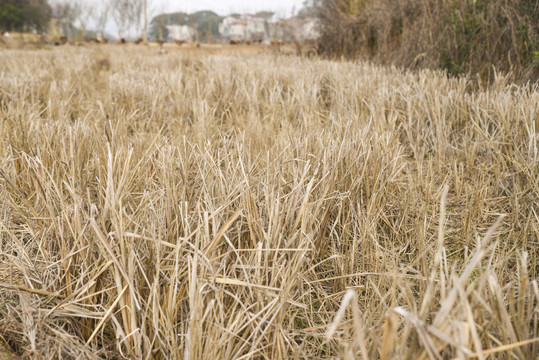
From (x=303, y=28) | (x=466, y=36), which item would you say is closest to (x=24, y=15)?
(x=303, y=28)

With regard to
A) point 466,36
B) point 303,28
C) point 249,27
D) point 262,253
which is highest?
point 249,27

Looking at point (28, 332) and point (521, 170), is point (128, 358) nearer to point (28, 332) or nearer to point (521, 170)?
point (28, 332)

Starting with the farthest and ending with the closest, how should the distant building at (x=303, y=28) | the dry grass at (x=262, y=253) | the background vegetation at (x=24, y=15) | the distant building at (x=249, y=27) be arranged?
1. the background vegetation at (x=24, y=15)
2. the distant building at (x=249, y=27)
3. the distant building at (x=303, y=28)
4. the dry grass at (x=262, y=253)

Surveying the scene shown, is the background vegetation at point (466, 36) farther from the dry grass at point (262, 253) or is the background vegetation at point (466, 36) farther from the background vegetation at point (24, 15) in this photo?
the background vegetation at point (24, 15)

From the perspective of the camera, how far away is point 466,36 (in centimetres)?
395

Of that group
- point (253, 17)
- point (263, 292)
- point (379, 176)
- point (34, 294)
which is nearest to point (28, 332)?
point (34, 294)

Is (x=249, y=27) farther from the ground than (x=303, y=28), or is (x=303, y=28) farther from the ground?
(x=249, y=27)

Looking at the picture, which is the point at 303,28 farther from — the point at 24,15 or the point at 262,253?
the point at 24,15

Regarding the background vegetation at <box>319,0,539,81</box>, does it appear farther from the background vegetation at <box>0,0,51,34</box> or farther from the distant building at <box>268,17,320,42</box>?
the background vegetation at <box>0,0,51,34</box>

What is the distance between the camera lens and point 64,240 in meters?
0.96

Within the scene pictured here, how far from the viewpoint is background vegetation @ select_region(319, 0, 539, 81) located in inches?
131

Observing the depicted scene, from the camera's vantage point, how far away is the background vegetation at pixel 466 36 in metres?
3.33

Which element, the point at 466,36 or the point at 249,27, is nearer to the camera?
the point at 466,36

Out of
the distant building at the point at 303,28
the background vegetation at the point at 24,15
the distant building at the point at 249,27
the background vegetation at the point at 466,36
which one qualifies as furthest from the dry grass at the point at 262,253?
the background vegetation at the point at 24,15
